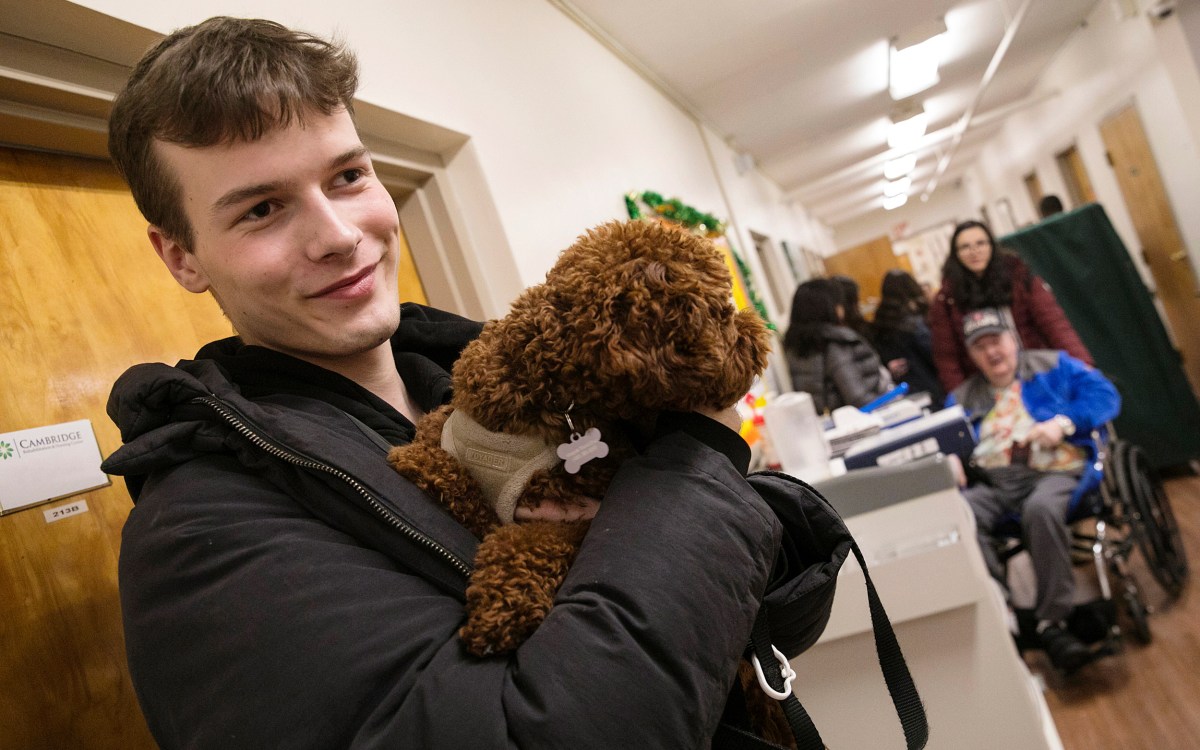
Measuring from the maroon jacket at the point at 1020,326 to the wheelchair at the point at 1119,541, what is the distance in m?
0.73

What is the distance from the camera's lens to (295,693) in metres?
0.70

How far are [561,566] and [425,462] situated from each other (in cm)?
21

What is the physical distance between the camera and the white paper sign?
117 cm

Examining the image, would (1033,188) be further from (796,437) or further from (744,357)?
(744,357)

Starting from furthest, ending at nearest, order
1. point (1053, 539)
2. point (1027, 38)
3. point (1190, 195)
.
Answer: point (1027, 38)
point (1190, 195)
point (1053, 539)

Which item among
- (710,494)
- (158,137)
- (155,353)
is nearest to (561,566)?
(710,494)

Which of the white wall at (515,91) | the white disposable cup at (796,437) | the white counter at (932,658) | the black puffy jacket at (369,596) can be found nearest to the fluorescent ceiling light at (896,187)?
the white wall at (515,91)

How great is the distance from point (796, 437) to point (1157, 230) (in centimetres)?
601

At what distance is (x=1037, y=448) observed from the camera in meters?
3.35

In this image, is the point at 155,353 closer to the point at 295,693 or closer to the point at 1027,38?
the point at 295,693

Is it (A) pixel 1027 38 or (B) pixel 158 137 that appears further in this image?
(A) pixel 1027 38

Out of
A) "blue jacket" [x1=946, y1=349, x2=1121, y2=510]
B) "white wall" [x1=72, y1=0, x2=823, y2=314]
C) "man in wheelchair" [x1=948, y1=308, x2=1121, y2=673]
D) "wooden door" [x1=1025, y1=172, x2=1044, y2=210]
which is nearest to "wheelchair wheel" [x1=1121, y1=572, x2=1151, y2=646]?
"man in wheelchair" [x1=948, y1=308, x2=1121, y2=673]

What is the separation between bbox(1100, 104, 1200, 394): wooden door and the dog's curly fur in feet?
22.3

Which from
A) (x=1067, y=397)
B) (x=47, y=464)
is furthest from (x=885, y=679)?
(x=1067, y=397)
